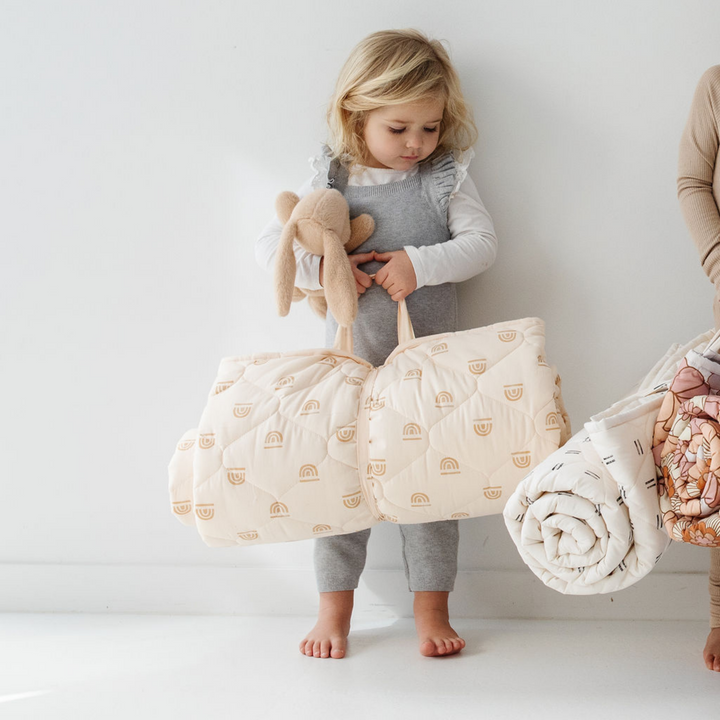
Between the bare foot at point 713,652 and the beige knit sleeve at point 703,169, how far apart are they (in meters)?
0.59

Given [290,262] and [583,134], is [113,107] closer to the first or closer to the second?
[290,262]

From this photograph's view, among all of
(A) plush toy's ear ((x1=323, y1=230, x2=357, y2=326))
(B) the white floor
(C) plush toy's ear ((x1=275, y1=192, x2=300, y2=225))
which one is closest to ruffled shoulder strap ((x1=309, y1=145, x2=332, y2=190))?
(C) plush toy's ear ((x1=275, y1=192, x2=300, y2=225))

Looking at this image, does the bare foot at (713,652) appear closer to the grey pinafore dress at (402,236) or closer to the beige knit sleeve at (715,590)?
the beige knit sleeve at (715,590)

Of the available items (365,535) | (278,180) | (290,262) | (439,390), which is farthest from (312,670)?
(278,180)

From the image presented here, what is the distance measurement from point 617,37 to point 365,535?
108cm

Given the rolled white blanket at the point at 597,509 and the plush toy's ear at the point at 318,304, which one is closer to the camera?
the rolled white blanket at the point at 597,509

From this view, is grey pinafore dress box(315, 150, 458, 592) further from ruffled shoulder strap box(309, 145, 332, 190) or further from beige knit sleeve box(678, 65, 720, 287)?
beige knit sleeve box(678, 65, 720, 287)

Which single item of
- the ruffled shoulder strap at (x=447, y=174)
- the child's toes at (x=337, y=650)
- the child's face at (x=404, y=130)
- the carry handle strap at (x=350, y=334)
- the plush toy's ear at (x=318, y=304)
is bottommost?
the child's toes at (x=337, y=650)

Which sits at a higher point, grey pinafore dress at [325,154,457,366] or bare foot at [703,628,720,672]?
grey pinafore dress at [325,154,457,366]

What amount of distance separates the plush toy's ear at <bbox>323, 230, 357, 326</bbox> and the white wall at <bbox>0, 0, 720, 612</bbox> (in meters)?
0.31

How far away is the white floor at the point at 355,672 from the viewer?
106 cm

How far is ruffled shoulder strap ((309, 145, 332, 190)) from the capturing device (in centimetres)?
140

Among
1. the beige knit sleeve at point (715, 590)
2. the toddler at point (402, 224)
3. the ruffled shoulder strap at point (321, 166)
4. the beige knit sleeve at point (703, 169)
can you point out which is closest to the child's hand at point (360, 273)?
the toddler at point (402, 224)

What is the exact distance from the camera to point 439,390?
109 cm
